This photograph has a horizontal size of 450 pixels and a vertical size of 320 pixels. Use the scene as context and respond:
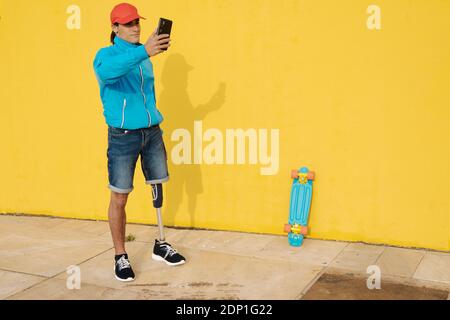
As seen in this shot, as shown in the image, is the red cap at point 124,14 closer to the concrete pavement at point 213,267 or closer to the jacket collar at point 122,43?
the jacket collar at point 122,43

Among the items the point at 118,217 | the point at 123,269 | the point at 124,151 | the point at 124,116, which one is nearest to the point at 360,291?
the point at 123,269

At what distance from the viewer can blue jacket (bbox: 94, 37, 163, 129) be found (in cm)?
338

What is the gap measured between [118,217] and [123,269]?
1.18 feet

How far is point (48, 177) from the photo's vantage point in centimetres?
539

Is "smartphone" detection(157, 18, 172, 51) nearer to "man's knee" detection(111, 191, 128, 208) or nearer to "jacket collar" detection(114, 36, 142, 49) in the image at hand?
"jacket collar" detection(114, 36, 142, 49)

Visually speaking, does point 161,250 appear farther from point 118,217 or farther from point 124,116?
point 124,116

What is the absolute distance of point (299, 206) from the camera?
434 cm

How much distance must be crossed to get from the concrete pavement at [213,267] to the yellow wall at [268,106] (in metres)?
0.27

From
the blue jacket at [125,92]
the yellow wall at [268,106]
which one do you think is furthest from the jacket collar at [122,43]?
the yellow wall at [268,106]

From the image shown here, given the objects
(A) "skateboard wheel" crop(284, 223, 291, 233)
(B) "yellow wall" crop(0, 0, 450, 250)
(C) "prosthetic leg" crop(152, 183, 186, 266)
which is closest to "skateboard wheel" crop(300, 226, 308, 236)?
(A) "skateboard wheel" crop(284, 223, 291, 233)

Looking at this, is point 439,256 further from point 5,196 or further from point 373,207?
point 5,196

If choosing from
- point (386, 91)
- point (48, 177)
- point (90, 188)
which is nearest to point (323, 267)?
point (386, 91)

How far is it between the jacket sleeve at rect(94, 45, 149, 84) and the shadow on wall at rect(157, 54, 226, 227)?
141cm
